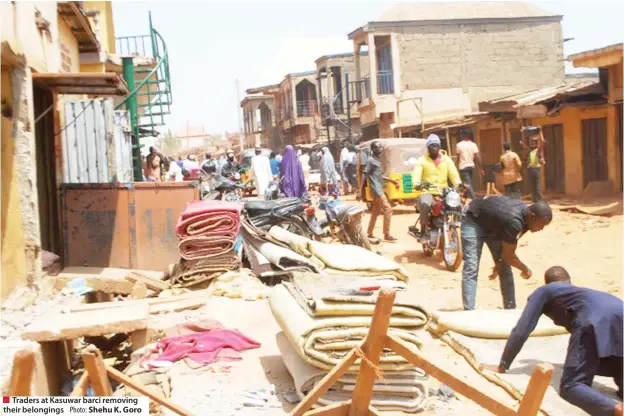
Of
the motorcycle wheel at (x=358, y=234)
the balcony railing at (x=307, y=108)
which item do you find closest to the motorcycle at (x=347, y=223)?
the motorcycle wheel at (x=358, y=234)

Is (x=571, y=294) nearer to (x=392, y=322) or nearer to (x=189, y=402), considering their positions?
(x=392, y=322)

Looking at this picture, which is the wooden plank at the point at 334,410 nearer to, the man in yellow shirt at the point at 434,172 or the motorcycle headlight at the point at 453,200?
the motorcycle headlight at the point at 453,200

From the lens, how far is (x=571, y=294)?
4402mm

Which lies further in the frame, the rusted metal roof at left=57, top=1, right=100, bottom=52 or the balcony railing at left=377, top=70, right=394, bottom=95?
the balcony railing at left=377, top=70, right=394, bottom=95

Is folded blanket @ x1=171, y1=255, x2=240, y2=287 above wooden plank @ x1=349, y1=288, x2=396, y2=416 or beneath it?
beneath

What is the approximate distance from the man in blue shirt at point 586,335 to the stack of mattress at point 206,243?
4.77 m

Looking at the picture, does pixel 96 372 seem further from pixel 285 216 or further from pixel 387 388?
pixel 285 216

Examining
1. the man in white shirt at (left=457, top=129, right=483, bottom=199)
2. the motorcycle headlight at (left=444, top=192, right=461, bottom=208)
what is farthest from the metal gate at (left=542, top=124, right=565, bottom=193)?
the motorcycle headlight at (left=444, top=192, right=461, bottom=208)

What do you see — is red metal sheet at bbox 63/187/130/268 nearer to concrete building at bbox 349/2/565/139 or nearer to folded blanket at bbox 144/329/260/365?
folded blanket at bbox 144/329/260/365

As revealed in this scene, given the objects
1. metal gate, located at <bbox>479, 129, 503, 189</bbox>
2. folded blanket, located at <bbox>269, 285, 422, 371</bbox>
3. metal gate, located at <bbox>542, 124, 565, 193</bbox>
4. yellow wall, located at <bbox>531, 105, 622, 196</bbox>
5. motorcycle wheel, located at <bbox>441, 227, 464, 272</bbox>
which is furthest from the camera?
metal gate, located at <bbox>479, 129, 503, 189</bbox>

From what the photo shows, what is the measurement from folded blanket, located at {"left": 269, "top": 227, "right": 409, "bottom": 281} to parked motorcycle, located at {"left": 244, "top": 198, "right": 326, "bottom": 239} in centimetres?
81

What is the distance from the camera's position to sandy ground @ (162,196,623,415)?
4633 mm

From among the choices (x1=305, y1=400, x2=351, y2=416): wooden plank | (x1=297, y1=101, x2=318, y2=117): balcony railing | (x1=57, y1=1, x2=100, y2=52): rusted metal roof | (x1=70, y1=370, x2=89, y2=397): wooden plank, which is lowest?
(x1=305, y1=400, x2=351, y2=416): wooden plank

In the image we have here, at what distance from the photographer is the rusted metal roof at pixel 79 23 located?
9854 mm
